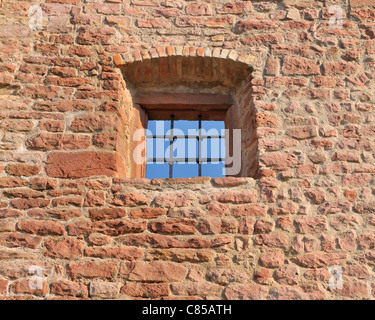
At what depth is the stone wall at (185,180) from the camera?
Result: 9.41ft

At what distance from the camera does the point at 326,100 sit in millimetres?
3467

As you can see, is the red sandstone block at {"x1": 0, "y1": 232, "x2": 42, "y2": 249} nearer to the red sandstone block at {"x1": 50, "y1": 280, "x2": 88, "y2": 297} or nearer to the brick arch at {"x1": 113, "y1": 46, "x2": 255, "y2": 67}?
the red sandstone block at {"x1": 50, "y1": 280, "x2": 88, "y2": 297}

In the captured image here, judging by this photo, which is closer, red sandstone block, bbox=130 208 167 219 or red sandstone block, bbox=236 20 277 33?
red sandstone block, bbox=130 208 167 219

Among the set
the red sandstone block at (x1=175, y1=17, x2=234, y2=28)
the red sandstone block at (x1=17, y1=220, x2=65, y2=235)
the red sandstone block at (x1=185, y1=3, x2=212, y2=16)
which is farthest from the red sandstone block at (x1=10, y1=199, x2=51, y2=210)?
the red sandstone block at (x1=185, y1=3, x2=212, y2=16)

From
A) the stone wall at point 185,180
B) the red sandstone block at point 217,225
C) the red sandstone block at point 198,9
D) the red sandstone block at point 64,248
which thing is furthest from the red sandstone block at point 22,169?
the red sandstone block at point 198,9

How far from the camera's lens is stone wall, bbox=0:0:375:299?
2.87m

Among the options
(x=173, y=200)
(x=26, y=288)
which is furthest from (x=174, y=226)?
(x=26, y=288)

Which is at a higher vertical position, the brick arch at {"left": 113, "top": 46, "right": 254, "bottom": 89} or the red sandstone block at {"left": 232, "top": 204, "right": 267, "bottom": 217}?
the brick arch at {"left": 113, "top": 46, "right": 254, "bottom": 89}

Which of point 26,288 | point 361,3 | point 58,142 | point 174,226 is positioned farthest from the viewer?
point 361,3

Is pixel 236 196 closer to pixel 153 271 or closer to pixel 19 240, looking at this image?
pixel 153 271

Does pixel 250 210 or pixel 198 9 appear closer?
Result: pixel 250 210

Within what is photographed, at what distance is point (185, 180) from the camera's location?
319 centimetres

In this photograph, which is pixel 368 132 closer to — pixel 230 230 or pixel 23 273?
pixel 230 230

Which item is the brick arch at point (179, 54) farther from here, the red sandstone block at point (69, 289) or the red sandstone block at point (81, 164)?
the red sandstone block at point (69, 289)
